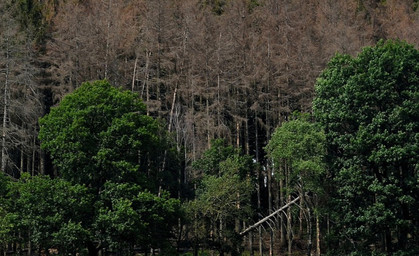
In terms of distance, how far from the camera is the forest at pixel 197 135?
2539cm

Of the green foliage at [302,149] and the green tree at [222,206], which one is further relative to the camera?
the green tree at [222,206]

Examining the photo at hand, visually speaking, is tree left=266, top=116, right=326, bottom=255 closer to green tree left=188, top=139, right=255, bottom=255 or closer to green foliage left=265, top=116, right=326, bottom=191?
green foliage left=265, top=116, right=326, bottom=191

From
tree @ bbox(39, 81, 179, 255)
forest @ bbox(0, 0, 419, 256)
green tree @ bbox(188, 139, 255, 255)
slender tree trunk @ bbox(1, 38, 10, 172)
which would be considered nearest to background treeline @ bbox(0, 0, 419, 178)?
forest @ bbox(0, 0, 419, 256)

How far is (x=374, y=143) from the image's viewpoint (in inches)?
992

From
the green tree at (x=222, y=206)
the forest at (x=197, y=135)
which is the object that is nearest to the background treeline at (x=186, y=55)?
the forest at (x=197, y=135)

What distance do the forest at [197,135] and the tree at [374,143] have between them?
77mm

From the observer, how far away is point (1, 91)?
34094mm

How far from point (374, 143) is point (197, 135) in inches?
534

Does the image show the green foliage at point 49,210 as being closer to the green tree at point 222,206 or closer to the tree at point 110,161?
the tree at point 110,161

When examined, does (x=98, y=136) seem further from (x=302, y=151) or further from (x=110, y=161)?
(x=302, y=151)

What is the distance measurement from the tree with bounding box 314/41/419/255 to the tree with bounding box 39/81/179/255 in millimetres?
8341

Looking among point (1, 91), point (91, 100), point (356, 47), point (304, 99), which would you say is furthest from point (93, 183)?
point (356, 47)

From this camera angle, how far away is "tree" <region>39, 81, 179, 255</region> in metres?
25.6

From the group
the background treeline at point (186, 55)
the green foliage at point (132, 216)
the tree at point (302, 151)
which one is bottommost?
the green foliage at point (132, 216)
